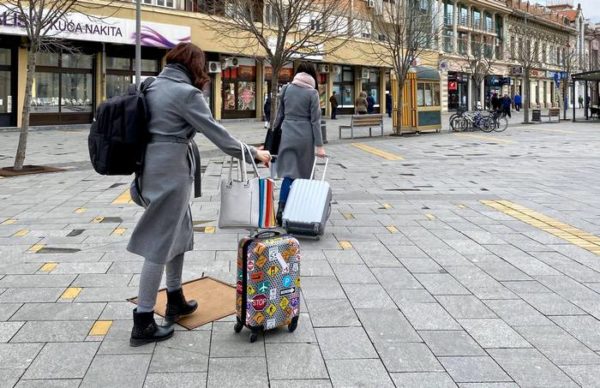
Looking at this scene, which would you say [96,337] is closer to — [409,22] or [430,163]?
[430,163]

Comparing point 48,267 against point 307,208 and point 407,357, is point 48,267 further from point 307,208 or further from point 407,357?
point 407,357

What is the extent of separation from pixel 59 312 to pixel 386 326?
90.0 inches

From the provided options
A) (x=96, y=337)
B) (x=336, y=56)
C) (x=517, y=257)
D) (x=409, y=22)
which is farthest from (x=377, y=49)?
(x=96, y=337)

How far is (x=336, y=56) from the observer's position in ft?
121

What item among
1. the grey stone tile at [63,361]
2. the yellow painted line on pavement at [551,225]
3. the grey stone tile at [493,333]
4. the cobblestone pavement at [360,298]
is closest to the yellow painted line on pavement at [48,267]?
the cobblestone pavement at [360,298]

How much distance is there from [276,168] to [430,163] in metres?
8.19

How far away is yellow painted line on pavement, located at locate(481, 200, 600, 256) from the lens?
6364 millimetres

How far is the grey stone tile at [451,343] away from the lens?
3.57 m

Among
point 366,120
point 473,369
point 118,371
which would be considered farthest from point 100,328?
point 366,120

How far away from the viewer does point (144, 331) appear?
144 inches

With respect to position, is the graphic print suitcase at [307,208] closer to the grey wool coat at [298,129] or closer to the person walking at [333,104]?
the grey wool coat at [298,129]

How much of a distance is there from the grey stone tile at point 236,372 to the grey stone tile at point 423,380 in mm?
720

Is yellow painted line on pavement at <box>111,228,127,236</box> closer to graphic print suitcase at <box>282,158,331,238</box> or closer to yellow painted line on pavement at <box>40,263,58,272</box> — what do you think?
yellow painted line on pavement at <box>40,263,58,272</box>

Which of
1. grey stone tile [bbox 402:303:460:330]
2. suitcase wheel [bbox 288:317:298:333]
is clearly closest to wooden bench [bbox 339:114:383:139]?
grey stone tile [bbox 402:303:460:330]
